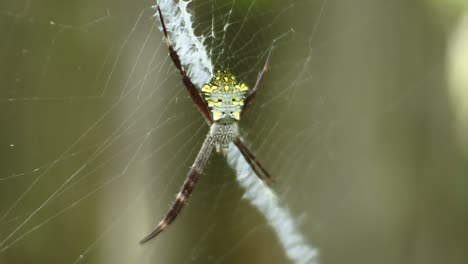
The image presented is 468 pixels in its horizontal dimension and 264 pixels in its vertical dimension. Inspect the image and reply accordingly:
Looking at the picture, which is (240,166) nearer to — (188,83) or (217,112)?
(217,112)

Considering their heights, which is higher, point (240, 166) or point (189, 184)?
point (189, 184)

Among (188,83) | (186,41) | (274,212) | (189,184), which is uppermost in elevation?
(186,41)

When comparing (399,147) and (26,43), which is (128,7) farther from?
(399,147)

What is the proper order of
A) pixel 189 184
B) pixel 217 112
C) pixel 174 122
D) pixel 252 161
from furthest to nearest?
1. pixel 252 161
2. pixel 174 122
3. pixel 189 184
4. pixel 217 112

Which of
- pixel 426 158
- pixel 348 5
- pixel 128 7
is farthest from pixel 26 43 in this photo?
pixel 426 158

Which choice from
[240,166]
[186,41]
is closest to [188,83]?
[186,41]

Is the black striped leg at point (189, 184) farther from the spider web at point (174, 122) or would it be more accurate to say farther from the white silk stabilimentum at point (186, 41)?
the white silk stabilimentum at point (186, 41)

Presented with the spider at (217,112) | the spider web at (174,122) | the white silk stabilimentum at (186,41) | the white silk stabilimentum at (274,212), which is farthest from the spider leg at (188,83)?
the white silk stabilimentum at (274,212)
